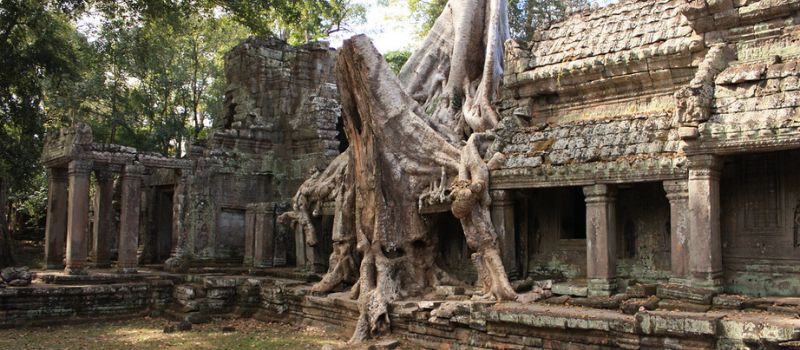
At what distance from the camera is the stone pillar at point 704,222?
28.4 feet

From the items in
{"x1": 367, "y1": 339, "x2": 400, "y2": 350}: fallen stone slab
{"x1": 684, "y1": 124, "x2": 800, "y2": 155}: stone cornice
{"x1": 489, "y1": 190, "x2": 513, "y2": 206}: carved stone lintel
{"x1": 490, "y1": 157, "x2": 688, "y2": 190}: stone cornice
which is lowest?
{"x1": 367, "y1": 339, "x2": 400, "y2": 350}: fallen stone slab

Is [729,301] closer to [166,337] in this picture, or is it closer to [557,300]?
[557,300]

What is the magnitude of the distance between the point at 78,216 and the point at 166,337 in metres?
4.83

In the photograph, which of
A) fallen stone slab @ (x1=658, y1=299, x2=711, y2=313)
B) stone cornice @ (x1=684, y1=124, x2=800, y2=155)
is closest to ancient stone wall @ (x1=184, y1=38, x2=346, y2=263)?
fallen stone slab @ (x1=658, y1=299, x2=711, y2=313)

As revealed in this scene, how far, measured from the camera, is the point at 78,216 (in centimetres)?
1524

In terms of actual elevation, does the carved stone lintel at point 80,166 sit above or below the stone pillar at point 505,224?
above

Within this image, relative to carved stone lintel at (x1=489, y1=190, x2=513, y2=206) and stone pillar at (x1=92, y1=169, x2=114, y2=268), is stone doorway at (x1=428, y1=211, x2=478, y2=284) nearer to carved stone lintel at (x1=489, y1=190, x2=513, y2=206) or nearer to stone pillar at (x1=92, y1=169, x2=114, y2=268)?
carved stone lintel at (x1=489, y1=190, x2=513, y2=206)

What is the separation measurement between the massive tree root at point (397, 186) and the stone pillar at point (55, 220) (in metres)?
7.55

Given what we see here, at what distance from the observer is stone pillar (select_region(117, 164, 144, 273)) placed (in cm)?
1584

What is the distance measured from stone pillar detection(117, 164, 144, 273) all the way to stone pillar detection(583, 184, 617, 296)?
10.7m

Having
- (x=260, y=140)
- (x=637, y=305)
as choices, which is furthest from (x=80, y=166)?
(x=637, y=305)

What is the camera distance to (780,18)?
29.6ft

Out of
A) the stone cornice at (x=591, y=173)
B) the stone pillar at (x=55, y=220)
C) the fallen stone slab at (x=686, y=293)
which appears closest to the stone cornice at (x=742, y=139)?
the stone cornice at (x=591, y=173)

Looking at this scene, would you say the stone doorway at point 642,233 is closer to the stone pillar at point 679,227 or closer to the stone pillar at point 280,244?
the stone pillar at point 679,227
